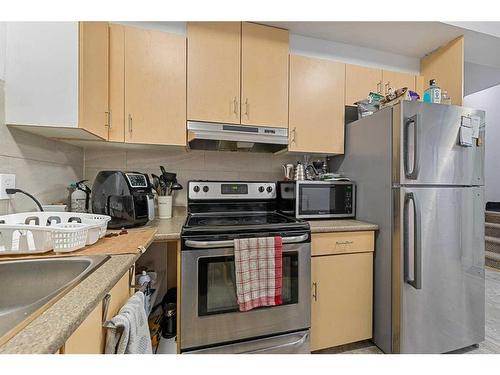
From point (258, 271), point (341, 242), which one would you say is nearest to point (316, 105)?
point (341, 242)

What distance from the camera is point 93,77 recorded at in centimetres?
127

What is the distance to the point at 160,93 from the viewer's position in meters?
1.52

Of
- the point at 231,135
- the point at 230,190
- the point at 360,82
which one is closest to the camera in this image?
the point at 231,135

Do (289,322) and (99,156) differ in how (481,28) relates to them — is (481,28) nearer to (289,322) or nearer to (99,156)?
(289,322)

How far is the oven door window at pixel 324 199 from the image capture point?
1.70m

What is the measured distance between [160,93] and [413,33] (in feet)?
6.45

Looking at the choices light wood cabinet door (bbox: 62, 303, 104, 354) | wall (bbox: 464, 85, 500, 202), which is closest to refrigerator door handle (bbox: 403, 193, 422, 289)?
light wood cabinet door (bbox: 62, 303, 104, 354)

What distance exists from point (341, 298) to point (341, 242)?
37 centimetres

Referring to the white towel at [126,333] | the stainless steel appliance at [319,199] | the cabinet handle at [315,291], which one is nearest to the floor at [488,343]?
the cabinet handle at [315,291]

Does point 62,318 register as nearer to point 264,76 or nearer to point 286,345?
point 286,345
